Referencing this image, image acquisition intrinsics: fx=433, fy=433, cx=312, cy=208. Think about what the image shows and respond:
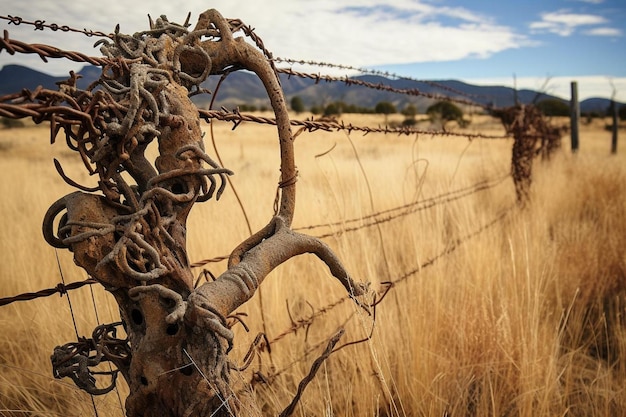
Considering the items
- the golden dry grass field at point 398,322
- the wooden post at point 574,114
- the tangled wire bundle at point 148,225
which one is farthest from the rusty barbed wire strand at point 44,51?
the wooden post at point 574,114

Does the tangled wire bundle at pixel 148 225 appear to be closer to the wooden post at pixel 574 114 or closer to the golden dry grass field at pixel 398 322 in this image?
the golden dry grass field at pixel 398 322

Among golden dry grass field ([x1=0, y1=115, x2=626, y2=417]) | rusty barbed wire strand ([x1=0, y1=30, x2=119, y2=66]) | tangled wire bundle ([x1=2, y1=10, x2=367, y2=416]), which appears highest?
rusty barbed wire strand ([x1=0, y1=30, x2=119, y2=66])

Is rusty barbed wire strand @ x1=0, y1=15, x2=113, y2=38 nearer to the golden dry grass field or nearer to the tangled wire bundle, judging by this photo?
the tangled wire bundle

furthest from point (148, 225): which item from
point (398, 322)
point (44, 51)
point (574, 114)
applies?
point (574, 114)

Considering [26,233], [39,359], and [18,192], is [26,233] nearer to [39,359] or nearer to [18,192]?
[39,359]

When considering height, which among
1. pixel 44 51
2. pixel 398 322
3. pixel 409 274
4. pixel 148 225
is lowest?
pixel 398 322

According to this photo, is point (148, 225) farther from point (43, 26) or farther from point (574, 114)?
point (574, 114)

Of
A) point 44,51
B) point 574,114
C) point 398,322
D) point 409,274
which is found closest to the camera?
point 44,51

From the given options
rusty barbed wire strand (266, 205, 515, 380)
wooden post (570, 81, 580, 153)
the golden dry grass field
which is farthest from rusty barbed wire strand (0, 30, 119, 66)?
wooden post (570, 81, 580, 153)

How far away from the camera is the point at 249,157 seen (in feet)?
37.1


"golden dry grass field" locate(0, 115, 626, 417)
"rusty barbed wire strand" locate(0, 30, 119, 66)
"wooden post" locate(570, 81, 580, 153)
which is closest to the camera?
"rusty barbed wire strand" locate(0, 30, 119, 66)

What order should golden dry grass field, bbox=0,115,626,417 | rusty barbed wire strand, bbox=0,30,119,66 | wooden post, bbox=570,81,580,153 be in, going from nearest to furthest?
rusty barbed wire strand, bbox=0,30,119,66, golden dry grass field, bbox=0,115,626,417, wooden post, bbox=570,81,580,153

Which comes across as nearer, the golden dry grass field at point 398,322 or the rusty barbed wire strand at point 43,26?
the rusty barbed wire strand at point 43,26

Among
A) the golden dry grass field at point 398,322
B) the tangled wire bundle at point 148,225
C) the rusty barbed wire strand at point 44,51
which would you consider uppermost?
the rusty barbed wire strand at point 44,51
